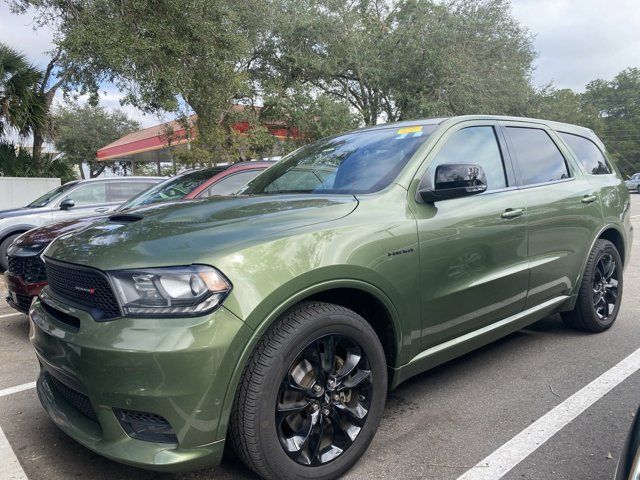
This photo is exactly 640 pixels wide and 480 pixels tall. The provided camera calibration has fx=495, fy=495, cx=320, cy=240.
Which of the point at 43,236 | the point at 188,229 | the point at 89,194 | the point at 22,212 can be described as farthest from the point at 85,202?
the point at 188,229

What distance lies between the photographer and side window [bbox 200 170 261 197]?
20.2 ft

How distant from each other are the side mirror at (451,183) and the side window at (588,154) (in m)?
2.04

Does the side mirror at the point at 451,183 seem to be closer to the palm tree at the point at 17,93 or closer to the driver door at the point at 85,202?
the driver door at the point at 85,202

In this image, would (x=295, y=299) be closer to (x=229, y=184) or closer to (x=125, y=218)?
(x=125, y=218)

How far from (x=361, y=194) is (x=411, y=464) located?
148 centimetres

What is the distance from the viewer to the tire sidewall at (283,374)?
6.97 ft

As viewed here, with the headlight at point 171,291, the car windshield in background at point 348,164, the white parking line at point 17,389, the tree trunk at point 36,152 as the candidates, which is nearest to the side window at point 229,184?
the car windshield in background at point 348,164

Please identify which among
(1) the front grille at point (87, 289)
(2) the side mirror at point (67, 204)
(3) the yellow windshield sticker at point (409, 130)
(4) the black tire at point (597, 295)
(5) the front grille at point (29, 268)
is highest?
(3) the yellow windshield sticker at point (409, 130)

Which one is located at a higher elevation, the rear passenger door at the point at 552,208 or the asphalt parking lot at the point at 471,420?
the rear passenger door at the point at 552,208

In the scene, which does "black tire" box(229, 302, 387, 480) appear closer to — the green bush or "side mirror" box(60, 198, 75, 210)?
"side mirror" box(60, 198, 75, 210)

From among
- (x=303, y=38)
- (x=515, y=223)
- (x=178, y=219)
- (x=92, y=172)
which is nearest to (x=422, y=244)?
(x=515, y=223)

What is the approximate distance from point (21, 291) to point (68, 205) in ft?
12.2

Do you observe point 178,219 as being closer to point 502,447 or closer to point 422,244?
point 422,244

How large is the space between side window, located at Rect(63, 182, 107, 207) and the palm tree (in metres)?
6.62
